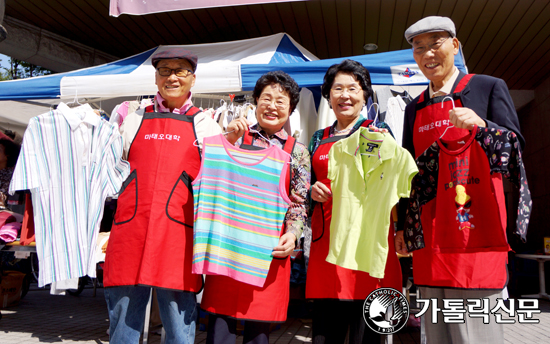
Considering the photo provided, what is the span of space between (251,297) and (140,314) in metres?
0.67

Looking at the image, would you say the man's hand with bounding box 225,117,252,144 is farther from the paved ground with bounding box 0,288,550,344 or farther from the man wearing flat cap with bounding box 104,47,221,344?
the paved ground with bounding box 0,288,550,344

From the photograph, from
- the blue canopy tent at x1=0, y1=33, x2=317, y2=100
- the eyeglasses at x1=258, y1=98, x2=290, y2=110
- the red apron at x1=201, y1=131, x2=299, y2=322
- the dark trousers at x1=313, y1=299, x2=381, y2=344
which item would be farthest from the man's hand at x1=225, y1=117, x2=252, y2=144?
the blue canopy tent at x1=0, y1=33, x2=317, y2=100

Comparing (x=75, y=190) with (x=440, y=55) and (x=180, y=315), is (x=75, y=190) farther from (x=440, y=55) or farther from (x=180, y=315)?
(x=440, y=55)

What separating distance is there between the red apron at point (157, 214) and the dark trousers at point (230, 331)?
233mm

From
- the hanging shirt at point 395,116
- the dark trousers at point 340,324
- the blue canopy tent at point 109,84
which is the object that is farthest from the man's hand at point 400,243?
the blue canopy tent at point 109,84

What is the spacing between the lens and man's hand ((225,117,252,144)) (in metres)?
2.15

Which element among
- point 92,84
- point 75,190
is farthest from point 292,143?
point 92,84

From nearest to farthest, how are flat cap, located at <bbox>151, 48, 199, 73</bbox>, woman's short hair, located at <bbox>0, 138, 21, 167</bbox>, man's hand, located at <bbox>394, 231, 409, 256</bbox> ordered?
man's hand, located at <bbox>394, 231, 409, 256</bbox> → flat cap, located at <bbox>151, 48, 199, 73</bbox> → woman's short hair, located at <bbox>0, 138, 21, 167</bbox>

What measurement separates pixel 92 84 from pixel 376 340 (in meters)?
3.86

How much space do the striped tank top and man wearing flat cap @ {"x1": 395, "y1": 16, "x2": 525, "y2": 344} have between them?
30.5 inches

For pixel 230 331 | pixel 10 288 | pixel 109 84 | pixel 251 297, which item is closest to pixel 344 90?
pixel 251 297

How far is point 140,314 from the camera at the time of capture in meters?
2.07

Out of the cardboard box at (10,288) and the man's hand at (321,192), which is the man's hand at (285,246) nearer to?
the man's hand at (321,192)

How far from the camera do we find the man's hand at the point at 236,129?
215cm
